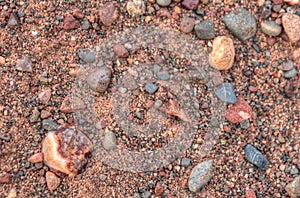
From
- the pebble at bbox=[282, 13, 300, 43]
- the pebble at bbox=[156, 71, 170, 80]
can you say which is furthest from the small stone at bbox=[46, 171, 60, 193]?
the pebble at bbox=[282, 13, 300, 43]

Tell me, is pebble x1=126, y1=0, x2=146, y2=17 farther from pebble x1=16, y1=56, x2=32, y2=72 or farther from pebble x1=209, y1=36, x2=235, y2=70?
pebble x1=16, y1=56, x2=32, y2=72

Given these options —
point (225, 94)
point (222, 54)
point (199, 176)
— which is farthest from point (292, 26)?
point (199, 176)

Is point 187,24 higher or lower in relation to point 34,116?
higher

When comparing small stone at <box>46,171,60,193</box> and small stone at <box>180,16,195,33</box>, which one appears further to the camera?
small stone at <box>180,16,195,33</box>

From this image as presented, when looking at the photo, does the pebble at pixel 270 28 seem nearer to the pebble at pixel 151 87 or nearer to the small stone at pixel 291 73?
the small stone at pixel 291 73

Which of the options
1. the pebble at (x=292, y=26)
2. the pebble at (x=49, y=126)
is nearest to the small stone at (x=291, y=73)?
the pebble at (x=292, y=26)

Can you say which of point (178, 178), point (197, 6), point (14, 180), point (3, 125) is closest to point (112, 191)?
point (178, 178)

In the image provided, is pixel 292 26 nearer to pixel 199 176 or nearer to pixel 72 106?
pixel 199 176
